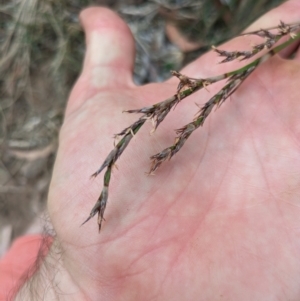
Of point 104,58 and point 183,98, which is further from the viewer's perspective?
point 104,58

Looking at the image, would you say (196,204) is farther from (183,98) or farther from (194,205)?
(183,98)

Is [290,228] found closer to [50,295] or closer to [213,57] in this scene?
[213,57]

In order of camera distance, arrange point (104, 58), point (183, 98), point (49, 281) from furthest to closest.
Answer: point (104, 58), point (49, 281), point (183, 98)

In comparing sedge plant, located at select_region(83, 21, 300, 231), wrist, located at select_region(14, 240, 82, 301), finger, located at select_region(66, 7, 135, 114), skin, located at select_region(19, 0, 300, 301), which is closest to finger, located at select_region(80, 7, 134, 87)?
finger, located at select_region(66, 7, 135, 114)

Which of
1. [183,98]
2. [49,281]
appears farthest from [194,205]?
[49,281]

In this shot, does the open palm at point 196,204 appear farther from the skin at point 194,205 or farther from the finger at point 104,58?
the finger at point 104,58

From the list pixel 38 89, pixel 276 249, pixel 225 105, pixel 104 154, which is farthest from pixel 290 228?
pixel 38 89
